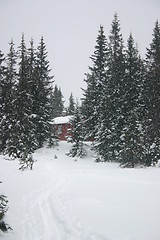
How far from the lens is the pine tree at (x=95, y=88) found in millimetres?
28967

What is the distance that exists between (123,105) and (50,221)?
71.4ft

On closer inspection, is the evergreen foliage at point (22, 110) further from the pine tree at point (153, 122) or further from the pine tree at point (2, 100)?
the pine tree at point (153, 122)

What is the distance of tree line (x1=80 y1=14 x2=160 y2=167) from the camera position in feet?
71.4

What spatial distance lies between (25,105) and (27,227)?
20290 mm

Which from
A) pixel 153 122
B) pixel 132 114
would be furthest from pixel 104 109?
pixel 153 122

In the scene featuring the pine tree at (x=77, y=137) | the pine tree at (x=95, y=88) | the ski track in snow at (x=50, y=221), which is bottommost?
the ski track in snow at (x=50, y=221)

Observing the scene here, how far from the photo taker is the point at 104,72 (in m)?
30.9

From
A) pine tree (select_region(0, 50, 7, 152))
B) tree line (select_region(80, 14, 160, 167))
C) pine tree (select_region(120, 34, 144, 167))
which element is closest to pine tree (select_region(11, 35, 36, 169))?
pine tree (select_region(0, 50, 7, 152))

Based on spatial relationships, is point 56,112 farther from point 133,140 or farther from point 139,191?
point 139,191

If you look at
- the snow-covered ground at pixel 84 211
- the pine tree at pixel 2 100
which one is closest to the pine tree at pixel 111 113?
the pine tree at pixel 2 100

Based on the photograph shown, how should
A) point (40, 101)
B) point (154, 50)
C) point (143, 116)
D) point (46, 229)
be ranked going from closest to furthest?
point (46, 229)
point (143, 116)
point (40, 101)
point (154, 50)

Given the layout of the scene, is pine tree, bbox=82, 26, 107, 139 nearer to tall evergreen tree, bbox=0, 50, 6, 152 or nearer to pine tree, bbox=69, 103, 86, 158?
pine tree, bbox=69, 103, 86, 158

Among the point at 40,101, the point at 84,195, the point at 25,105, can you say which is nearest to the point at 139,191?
the point at 84,195

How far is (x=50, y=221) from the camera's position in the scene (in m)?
6.94
